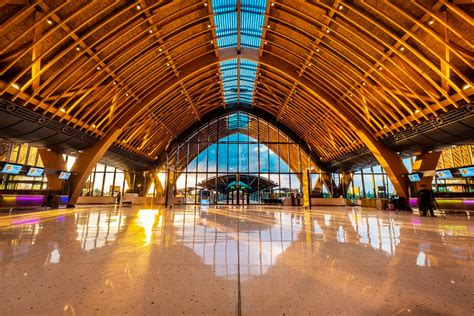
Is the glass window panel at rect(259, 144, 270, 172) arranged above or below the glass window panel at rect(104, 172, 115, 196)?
above

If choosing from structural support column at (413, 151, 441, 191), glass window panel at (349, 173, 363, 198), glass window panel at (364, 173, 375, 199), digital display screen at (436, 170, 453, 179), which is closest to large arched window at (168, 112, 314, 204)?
glass window panel at (349, 173, 363, 198)

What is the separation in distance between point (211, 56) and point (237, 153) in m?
12.3

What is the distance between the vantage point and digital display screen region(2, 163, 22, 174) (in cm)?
1379

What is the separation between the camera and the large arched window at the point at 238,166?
2661 centimetres

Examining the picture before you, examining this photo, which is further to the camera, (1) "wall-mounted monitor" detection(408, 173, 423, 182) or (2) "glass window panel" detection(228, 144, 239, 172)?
(2) "glass window panel" detection(228, 144, 239, 172)

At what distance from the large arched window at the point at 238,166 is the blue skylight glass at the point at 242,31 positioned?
7.15 meters

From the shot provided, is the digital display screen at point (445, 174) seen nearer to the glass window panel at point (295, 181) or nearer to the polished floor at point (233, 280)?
the glass window panel at point (295, 181)

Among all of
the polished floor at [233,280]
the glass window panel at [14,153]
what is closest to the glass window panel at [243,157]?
the polished floor at [233,280]

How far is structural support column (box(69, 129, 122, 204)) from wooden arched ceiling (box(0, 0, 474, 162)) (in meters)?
0.85

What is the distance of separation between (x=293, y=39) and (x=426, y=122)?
32.2ft

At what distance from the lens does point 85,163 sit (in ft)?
57.4

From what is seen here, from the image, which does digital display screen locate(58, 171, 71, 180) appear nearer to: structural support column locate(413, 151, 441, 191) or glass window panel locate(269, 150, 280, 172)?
glass window panel locate(269, 150, 280, 172)

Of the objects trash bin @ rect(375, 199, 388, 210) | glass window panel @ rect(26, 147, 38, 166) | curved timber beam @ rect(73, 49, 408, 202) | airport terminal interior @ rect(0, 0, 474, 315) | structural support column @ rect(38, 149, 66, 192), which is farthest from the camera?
glass window panel @ rect(26, 147, 38, 166)

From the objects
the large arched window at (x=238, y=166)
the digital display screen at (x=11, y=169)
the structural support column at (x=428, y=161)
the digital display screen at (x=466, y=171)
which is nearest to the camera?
the digital display screen at (x=466, y=171)
